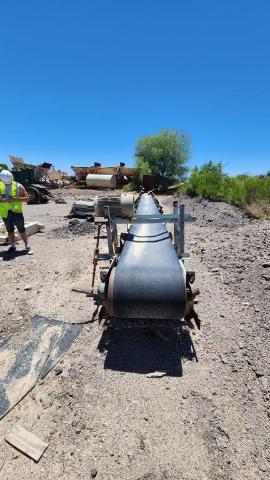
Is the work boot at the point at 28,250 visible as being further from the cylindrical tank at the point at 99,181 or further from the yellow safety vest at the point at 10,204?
the cylindrical tank at the point at 99,181

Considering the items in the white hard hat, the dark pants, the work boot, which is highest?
the white hard hat

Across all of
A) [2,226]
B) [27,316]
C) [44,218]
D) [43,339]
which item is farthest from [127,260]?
[44,218]

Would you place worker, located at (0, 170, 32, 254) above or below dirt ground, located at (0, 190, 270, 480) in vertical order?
above

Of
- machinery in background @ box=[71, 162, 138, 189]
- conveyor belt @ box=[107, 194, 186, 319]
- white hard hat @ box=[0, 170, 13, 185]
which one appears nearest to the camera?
conveyor belt @ box=[107, 194, 186, 319]

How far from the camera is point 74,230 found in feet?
29.1

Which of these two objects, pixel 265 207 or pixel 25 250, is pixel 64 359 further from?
pixel 265 207

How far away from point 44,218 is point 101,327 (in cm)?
897

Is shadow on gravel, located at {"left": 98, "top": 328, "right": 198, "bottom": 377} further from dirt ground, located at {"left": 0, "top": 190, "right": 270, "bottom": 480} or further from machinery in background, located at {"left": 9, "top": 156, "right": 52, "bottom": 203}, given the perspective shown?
machinery in background, located at {"left": 9, "top": 156, "right": 52, "bottom": 203}

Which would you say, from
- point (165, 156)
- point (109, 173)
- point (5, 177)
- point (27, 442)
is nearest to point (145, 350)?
point (27, 442)

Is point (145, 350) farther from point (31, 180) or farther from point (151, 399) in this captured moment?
point (31, 180)

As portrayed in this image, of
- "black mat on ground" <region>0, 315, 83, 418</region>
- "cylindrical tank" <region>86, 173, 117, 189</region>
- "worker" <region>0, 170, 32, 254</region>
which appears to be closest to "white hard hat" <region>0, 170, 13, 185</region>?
"worker" <region>0, 170, 32, 254</region>

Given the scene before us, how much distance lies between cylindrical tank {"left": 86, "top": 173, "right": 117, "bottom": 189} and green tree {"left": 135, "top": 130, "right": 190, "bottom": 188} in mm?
3741

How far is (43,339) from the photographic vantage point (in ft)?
11.2

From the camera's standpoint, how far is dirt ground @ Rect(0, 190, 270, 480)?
204 centimetres
